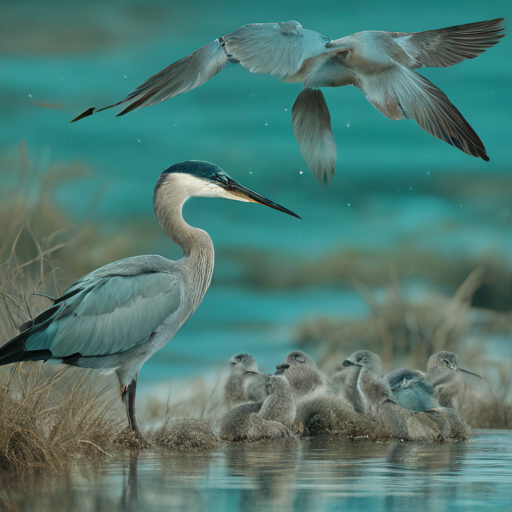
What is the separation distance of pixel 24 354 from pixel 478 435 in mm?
3642

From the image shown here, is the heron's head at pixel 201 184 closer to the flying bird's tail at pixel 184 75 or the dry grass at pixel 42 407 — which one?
the flying bird's tail at pixel 184 75

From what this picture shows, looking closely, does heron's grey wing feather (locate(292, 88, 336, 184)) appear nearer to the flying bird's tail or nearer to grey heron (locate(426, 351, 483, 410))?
the flying bird's tail

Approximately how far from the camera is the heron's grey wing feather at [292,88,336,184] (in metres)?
5.39

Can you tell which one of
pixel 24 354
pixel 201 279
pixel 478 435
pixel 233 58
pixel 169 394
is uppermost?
pixel 233 58

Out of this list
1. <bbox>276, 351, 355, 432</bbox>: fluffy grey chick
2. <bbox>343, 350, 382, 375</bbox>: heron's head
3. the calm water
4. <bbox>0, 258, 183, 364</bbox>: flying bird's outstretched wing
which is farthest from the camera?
<bbox>343, 350, 382, 375</bbox>: heron's head

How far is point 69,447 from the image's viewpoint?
415 centimetres

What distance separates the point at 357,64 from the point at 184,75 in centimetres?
126

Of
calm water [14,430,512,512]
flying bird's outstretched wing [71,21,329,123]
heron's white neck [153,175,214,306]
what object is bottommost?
calm water [14,430,512,512]

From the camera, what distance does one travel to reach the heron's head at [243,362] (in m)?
5.87

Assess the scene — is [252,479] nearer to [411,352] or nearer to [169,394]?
[169,394]

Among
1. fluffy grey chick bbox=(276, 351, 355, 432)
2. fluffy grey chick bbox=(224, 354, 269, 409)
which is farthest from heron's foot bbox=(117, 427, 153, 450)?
fluffy grey chick bbox=(276, 351, 355, 432)

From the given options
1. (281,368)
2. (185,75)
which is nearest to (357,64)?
(185,75)

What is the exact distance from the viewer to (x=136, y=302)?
448 centimetres

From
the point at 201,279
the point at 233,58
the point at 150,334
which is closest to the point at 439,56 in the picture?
the point at 233,58
